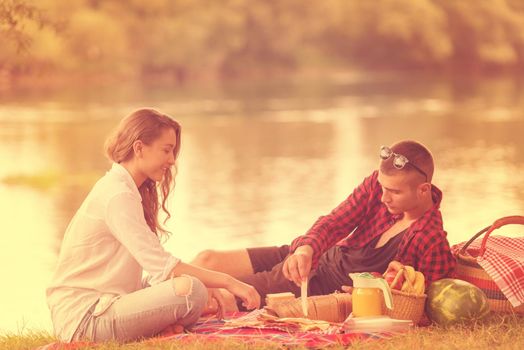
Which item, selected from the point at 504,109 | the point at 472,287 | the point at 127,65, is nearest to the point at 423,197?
the point at 472,287

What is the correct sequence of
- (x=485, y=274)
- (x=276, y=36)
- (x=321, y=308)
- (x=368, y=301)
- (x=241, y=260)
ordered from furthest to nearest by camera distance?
(x=276, y=36)
(x=241, y=260)
(x=485, y=274)
(x=321, y=308)
(x=368, y=301)

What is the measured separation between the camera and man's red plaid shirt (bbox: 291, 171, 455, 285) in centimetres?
400

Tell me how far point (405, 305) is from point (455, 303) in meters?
0.19

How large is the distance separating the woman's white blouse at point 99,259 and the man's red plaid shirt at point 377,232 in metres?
0.80

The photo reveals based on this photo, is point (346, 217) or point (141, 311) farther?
point (346, 217)

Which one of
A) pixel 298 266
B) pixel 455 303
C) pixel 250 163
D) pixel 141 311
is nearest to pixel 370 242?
pixel 298 266

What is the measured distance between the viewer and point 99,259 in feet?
12.2

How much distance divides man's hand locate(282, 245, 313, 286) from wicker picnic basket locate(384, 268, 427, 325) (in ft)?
1.14

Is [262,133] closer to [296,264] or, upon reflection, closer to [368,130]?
[368,130]

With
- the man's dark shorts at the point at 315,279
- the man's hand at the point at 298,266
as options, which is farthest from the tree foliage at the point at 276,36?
the man's hand at the point at 298,266

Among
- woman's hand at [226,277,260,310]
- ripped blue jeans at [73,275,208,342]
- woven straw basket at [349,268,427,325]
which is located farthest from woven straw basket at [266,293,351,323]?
ripped blue jeans at [73,275,208,342]

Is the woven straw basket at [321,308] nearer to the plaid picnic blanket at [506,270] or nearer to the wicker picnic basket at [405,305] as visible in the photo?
the wicker picnic basket at [405,305]

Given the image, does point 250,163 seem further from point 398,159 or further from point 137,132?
point 137,132

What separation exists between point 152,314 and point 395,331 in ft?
2.98
